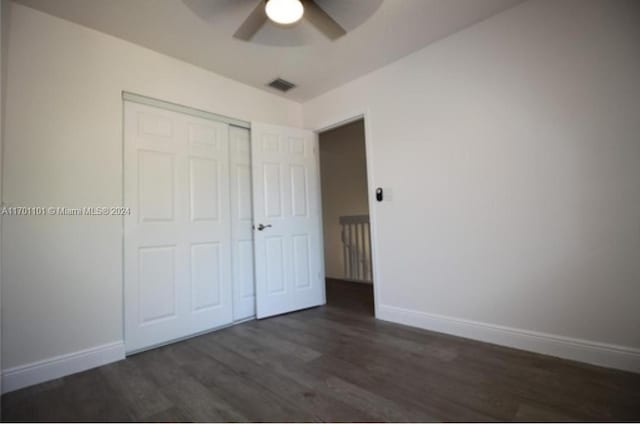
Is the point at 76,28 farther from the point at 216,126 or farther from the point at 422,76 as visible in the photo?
the point at 422,76

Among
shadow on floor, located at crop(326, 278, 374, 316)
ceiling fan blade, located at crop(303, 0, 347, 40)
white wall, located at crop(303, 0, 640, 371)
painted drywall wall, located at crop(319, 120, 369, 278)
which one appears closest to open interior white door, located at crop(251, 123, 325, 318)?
shadow on floor, located at crop(326, 278, 374, 316)

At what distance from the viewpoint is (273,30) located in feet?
6.77

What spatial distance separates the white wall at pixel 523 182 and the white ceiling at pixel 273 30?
8.5 inches

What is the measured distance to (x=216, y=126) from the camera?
113 inches

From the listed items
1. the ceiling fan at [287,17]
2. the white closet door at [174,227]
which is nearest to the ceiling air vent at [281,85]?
the white closet door at [174,227]

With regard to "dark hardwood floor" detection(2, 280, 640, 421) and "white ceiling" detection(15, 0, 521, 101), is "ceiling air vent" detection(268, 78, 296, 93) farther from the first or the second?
"dark hardwood floor" detection(2, 280, 640, 421)

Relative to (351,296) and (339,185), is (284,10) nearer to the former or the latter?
(351,296)

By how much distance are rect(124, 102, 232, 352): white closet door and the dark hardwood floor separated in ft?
0.97

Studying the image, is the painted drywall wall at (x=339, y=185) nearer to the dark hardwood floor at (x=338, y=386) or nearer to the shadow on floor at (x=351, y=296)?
the shadow on floor at (x=351, y=296)

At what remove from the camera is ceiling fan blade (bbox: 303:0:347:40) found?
183 cm

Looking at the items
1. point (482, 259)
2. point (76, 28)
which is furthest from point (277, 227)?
point (76, 28)

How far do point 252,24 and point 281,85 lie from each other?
1.16m

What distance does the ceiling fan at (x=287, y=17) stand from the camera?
168 cm

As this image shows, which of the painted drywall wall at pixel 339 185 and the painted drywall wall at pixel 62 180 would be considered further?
the painted drywall wall at pixel 339 185
